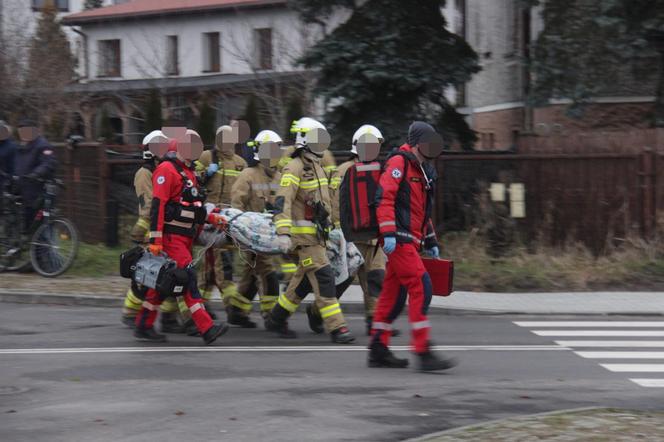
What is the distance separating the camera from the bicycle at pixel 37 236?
47.9 ft

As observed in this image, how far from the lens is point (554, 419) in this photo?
6.92 metres

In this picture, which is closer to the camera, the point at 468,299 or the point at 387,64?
the point at 468,299

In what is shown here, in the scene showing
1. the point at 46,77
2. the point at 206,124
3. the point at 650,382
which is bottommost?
the point at 650,382

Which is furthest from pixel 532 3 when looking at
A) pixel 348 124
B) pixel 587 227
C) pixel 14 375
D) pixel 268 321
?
pixel 14 375

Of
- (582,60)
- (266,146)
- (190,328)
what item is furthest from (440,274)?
(582,60)

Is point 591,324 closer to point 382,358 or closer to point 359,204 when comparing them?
point 382,358

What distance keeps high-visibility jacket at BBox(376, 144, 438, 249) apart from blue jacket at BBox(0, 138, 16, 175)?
7856mm

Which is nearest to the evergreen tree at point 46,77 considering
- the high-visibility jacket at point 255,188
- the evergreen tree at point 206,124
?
the evergreen tree at point 206,124

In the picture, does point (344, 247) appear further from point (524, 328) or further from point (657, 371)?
point (657, 371)

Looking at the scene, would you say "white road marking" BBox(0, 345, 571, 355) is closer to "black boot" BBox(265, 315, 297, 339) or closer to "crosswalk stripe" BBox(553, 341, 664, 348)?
"crosswalk stripe" BBox(553, 341, 664, 348)

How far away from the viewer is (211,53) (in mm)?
47812

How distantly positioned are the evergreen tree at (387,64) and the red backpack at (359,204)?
10.4m

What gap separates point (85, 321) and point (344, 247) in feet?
9.71

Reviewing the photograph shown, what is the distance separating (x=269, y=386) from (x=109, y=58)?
41.9m
